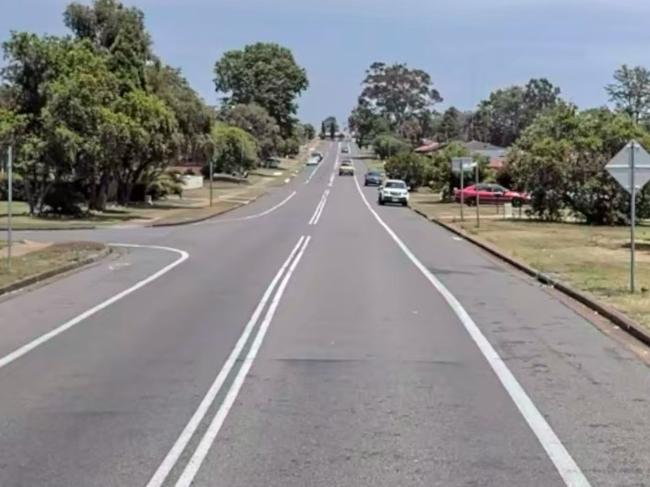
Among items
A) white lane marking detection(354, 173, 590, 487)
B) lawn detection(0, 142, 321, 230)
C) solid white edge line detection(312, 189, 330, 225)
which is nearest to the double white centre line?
solid white edge line detection(312, 189, 330, 225)

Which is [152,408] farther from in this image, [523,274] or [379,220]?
[379,220]

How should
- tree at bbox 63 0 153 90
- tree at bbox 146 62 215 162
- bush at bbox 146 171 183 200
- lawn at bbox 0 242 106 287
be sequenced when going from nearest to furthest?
lawn at bbox 0 242 106 287 < tree at bbox 63 0 153 90 < tree at bbox 146 62 215 162 < bush at bbox 146 171 183 200

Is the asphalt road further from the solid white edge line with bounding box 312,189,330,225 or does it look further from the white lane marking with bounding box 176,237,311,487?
the solid white edge line with bounding box 312,189,330,225

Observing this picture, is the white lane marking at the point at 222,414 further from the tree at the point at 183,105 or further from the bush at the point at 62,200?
the tree at the point at 183,105

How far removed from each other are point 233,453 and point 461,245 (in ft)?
88.8

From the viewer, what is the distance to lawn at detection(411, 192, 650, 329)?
18472 millimetres

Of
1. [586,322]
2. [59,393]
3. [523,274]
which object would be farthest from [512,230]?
[59,393]

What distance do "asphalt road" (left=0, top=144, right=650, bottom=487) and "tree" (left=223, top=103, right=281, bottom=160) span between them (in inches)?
4672

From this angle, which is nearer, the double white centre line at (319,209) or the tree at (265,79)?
the double white centre line at (319,209)

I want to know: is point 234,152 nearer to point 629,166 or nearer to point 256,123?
point 256,123

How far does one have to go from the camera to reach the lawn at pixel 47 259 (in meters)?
21.3

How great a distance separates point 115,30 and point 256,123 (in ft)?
278

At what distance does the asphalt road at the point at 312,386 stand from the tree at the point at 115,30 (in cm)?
3495

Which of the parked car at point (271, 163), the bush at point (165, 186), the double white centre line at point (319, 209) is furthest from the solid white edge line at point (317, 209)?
the parked car at point (271, 163)
